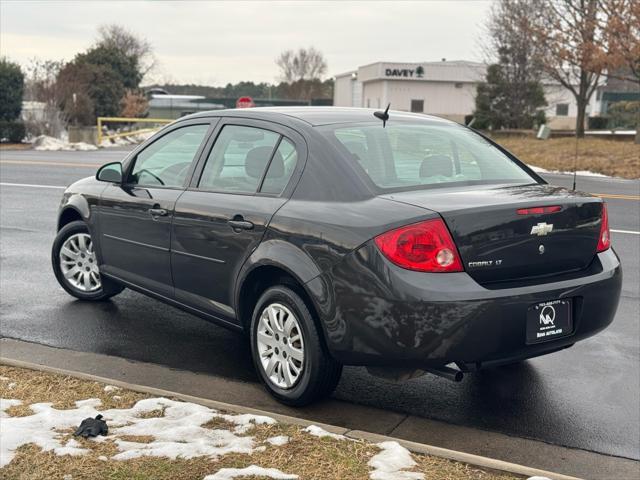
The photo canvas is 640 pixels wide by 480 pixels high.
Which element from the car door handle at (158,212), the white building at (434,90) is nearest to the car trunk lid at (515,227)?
the car door handle at (158,212)

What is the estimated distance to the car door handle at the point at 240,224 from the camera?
4633mm

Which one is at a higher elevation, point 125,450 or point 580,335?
point 580,335

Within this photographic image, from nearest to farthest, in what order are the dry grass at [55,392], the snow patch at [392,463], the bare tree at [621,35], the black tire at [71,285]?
the snow patch at [392,463], the dry grass at [55,392], the black tire at [71,285], the bare tree at [621,35]

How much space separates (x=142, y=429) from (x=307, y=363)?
948 mm

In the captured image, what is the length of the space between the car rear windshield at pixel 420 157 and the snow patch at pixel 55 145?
29.1 m

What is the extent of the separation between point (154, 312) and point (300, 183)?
2.68 m

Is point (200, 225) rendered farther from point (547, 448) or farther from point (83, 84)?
point (83, 84)

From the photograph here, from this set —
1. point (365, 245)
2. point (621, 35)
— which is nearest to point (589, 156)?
point (621, 35)

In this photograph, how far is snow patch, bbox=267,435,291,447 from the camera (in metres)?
3.69

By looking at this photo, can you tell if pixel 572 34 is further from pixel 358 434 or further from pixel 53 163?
pixel 358 434

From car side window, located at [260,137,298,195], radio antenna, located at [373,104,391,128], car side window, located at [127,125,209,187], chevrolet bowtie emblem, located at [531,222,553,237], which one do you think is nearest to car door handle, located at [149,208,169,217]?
car side window, located at [127,125,209,187]

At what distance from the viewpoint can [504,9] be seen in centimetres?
3909

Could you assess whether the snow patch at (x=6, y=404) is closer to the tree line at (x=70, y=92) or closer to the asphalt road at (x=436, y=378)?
the asphalt road at (x=436, y=378)

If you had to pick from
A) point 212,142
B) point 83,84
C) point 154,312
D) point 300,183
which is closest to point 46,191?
point 154,312
